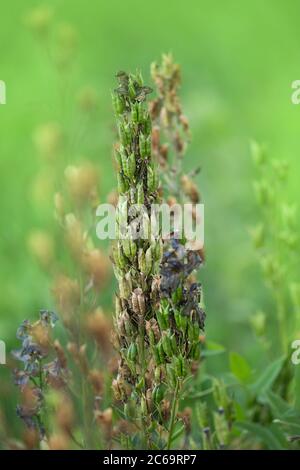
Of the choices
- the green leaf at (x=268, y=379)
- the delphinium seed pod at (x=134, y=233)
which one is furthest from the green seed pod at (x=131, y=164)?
the green leaf at (x=268, y=379)

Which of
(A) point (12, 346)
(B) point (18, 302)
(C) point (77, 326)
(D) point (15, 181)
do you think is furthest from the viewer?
(D) point (15, 181)

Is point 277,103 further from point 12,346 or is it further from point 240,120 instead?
point 12,346

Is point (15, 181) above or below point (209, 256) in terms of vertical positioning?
above

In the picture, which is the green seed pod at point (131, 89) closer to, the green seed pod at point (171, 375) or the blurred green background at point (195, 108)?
the green seed pod at point (171, 375)

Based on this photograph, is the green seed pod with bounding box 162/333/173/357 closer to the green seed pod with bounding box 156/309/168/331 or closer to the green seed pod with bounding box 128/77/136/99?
the green seed pod with bounding box 156/309/168/331

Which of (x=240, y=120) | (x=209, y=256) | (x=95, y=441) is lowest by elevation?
(x=95, y=441)

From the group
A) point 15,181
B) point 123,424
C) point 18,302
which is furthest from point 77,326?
point 15,181

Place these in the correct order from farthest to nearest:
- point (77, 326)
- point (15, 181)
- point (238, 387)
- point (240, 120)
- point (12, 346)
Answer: point (240, 120), point (15, 181), point (12, 346), point (238, 387), point (77, 326)
